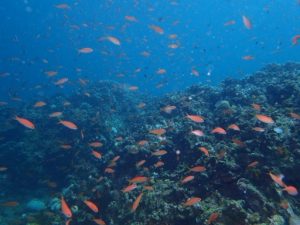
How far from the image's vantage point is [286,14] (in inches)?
5413

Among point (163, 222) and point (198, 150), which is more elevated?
point (198, 150)

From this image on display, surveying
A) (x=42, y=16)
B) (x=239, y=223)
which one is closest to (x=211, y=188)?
(x=239, y=223)

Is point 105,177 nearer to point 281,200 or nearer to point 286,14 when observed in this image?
point 281,200

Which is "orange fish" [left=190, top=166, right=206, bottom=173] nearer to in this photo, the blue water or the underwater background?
the underwater background

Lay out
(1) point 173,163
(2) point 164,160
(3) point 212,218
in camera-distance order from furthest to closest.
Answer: (2) point 164,160 < (1) point 173,163 < (3) point 212,218

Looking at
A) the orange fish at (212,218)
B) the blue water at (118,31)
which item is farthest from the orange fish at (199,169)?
the blue water at (118,31)

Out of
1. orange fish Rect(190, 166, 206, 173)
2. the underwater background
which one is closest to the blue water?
the underwater background

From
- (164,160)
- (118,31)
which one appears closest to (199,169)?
(164,160)

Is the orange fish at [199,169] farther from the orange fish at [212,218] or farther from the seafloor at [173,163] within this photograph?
the orange fish at [212,218]

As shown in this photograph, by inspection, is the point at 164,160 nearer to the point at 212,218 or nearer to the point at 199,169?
the point at 199,169

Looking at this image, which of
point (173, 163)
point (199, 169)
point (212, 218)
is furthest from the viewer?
point (173, 163)

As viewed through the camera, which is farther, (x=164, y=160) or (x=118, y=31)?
(x=118, y=31)

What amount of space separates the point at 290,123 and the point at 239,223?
4.59 metres

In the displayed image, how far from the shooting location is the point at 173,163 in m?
10.2
